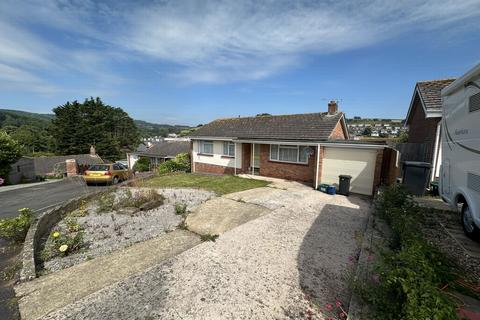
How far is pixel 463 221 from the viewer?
5117mm

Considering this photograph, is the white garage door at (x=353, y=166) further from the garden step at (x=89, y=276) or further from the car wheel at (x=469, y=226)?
the garden step at (x=89, y=276)

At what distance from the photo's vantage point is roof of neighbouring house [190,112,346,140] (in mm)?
12844

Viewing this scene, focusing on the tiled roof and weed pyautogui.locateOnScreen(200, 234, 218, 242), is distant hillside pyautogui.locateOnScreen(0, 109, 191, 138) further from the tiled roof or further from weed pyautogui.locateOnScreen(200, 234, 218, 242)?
weed pyautogui.locateOnScreen(200, 234, 218, 242)

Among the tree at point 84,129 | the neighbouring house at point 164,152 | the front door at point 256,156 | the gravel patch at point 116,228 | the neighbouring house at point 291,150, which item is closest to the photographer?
the gravel patch at point 116,228

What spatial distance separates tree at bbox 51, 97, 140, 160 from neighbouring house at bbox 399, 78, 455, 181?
2509 inches

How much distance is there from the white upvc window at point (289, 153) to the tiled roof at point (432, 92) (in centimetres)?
574

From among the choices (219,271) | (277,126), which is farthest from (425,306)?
(277,126)

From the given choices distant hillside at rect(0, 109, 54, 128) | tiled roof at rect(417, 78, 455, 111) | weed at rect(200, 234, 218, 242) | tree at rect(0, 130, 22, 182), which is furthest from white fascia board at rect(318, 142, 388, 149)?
distant hillside at rect(0, 109, 54, 128)

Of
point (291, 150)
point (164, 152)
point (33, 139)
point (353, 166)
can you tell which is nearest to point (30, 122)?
point (33, 139)

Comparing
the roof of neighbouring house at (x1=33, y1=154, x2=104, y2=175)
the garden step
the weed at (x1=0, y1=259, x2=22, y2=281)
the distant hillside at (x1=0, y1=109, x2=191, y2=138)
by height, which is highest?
the distant hillside at (x1=0, y1=109, x2=191, y2=138)

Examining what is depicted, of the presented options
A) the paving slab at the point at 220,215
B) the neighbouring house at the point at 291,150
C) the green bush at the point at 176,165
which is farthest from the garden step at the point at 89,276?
the green bush at the point at 176,165

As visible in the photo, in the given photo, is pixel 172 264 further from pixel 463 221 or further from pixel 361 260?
pixel 463 221

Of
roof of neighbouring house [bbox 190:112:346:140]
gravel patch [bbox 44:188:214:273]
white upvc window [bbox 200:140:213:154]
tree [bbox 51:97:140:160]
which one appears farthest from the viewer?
tree [bbox 51:97:140:160]

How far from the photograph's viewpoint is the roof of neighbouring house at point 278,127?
42.1 ft
